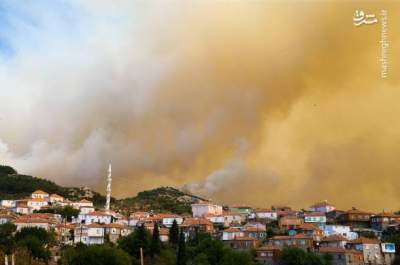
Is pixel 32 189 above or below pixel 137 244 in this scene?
above

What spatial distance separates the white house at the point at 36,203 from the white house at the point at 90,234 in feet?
53.8

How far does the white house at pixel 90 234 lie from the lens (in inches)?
2156

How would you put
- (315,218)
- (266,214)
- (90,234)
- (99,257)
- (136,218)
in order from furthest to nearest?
1. (266,214)
2. (136,218)
3. (315,218)
4. (90,234)
5. (99,257)

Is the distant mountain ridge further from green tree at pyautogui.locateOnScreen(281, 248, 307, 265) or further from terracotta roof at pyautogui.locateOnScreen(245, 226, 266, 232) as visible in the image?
green tree at pyautogui.locateOnScreen(281, 248, 307, 265)

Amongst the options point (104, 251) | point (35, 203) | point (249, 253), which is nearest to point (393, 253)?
point (249, 253)

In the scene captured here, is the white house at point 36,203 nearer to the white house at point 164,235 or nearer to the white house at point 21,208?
the white house at point 21,208

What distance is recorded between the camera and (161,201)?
89000 millimetres

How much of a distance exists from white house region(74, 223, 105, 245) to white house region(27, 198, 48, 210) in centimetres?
1641

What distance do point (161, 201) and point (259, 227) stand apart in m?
35.9

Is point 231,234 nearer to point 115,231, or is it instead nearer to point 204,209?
point 115,231

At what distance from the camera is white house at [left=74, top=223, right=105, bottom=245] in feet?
180

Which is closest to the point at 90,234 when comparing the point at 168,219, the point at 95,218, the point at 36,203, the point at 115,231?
the point at 115,231

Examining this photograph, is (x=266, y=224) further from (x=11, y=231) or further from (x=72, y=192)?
(x=72, y=192)

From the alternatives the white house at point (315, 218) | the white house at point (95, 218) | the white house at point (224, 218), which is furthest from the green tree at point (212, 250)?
the white house at point (95, 218)
